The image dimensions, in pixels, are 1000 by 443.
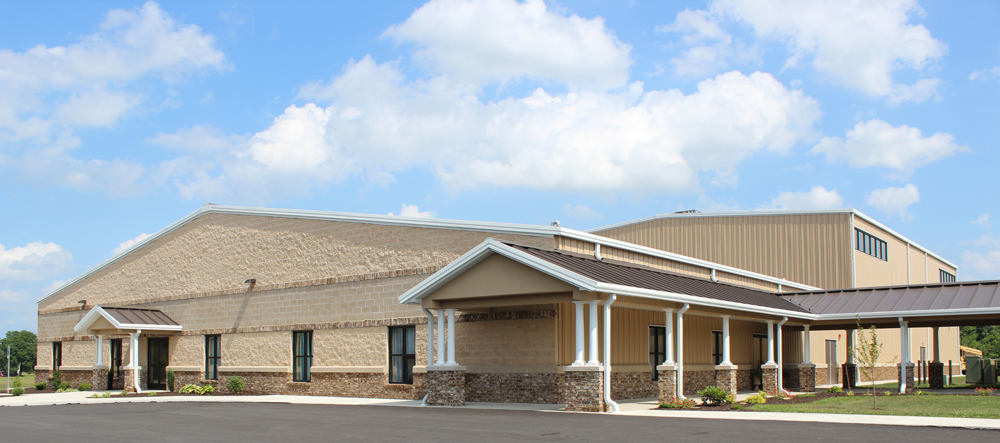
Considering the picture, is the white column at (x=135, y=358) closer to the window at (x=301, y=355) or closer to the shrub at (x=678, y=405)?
the window at (x=301, y=355)

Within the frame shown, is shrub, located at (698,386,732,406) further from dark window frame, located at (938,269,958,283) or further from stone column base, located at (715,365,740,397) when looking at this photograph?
dark window frame, located at (938,269,958,283)

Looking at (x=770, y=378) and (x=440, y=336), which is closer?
(x=440, y=336)

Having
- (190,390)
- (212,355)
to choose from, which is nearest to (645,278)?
(190,390)

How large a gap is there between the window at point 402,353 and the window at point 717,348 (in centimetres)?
903

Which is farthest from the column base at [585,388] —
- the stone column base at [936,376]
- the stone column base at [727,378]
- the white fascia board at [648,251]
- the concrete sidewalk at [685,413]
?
the stone column base at [936,376]

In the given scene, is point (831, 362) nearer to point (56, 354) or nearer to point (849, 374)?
point (849, 374)

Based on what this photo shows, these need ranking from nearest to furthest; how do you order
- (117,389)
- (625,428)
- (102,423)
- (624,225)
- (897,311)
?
(625,428) → (102,423) → (897,311) → (117,389) → (624,225)

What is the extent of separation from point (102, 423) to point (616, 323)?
1167 centimetres

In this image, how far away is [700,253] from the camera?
37469mm

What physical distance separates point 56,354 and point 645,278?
28620 millimetres

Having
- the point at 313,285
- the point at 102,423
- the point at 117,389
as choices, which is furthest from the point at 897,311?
the point at 117,389

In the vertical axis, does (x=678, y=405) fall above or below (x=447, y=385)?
below

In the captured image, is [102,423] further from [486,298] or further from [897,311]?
[897,311]

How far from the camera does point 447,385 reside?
62.4ft
